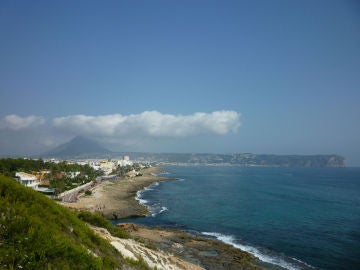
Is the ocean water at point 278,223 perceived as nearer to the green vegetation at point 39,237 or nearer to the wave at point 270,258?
the wave at point 270,258

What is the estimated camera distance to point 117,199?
80.4 meters

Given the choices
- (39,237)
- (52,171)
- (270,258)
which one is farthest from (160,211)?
(39,237)

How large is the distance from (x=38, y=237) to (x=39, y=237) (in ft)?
0.11

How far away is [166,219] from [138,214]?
21.0 ft

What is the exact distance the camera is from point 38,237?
40.8 ft

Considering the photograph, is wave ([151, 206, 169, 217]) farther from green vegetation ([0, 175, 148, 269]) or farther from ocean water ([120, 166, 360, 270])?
green vegetation ([0, 175, 148, 269])

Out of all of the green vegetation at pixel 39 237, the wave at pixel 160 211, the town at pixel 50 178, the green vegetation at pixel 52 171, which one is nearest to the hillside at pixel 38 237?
the green vegetation at pixel 39 237

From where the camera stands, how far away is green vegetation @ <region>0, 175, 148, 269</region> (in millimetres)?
11367

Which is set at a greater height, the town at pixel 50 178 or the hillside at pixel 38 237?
the hillside at pixel 38 237

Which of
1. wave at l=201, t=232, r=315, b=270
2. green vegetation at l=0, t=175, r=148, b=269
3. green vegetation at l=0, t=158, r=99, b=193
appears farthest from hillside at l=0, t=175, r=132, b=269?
green vegetation at l=0, t=158, r=99, b=193

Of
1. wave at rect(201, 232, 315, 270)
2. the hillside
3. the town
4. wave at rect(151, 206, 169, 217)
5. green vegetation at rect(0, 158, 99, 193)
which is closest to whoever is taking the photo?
the hillside

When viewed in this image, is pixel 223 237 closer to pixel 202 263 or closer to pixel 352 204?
pixel 202 263

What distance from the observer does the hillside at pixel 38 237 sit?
37.2ft

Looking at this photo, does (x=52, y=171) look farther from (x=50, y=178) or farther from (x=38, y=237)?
(x=38, y=237)
